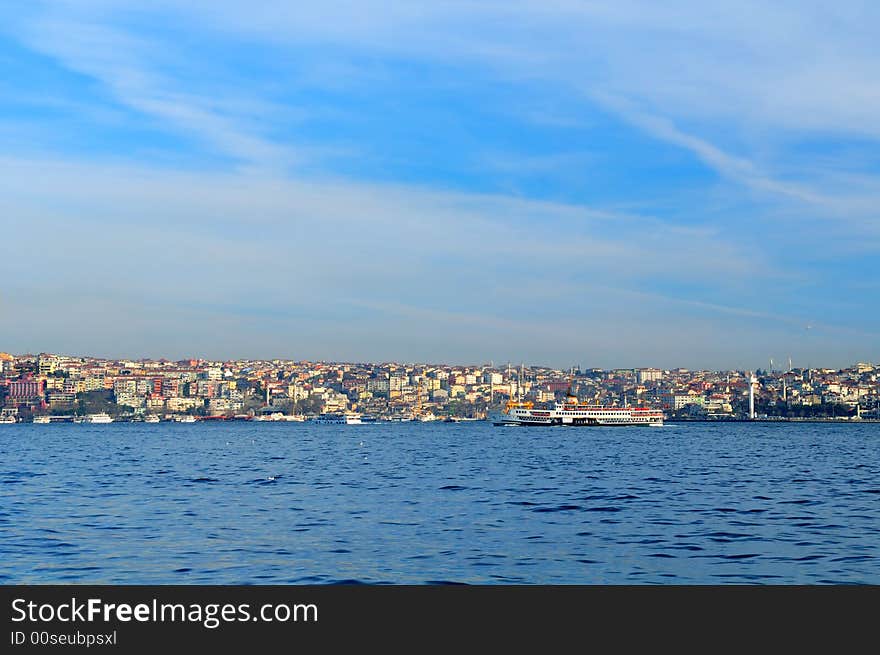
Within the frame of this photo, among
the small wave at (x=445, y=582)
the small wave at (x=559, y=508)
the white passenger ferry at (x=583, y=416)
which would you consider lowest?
the white passenger ferry at (x=583, y=416)

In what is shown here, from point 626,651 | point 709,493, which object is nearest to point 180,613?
point 626,651

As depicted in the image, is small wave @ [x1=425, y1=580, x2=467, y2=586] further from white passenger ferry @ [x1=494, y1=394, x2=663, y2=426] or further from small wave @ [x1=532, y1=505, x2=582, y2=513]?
white passenger ferry @ [x1=494, y1=394, x2=663, y2=426]

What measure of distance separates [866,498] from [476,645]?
26161 mm

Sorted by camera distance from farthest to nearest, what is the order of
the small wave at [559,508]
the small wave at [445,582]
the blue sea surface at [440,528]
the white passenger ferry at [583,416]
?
the white passenger ferry at [583,416], the small wave at [559,508], the blue sea surface at [440,528], the small wave at [445,582]

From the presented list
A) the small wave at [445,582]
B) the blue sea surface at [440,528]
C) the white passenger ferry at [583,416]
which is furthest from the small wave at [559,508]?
the white passenger ferry at [583,416]

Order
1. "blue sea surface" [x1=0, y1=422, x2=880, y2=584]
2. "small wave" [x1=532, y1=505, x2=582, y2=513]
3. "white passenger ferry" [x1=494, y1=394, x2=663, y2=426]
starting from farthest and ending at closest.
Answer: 1. "white passenger ferry" [x1=494, y1=394, x2=663, y2=426]
2. "small wave" [x1=532, y1=505, x2=582, y2=513]
3. "blue sea surface" [x1=0, y1=422, x2=880, y2=584]

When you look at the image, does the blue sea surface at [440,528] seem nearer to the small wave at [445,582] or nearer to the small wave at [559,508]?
the small wave at [559,508]

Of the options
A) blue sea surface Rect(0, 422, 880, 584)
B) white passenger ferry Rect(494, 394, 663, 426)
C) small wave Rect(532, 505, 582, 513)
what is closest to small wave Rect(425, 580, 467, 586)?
blue sea surface Rect(0, 422, 880, 584)

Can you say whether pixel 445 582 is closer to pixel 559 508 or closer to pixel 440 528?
pixel 440 528

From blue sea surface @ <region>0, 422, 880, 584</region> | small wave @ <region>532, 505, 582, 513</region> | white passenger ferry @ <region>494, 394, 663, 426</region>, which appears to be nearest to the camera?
blue sea surface @ <region>0, 422, 880, 584</region>

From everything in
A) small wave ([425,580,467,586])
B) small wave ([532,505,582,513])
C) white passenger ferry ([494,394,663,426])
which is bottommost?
white passenger ferry ([494,394,663,426])

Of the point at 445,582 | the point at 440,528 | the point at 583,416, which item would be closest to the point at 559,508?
the point at 440,528

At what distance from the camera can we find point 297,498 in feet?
108

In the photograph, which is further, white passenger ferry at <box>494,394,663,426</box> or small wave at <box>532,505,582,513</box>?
white passenger ferry at <box>494,394,663,426</box>
